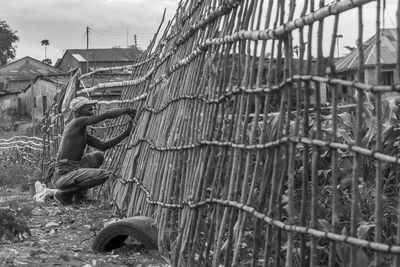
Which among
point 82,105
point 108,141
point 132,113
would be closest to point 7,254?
point 132,113

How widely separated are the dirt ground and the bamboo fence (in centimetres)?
40

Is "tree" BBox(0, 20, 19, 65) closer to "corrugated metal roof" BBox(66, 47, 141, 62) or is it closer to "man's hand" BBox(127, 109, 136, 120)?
"corrugated metal roof" BBox(66, 47, 141, 62)

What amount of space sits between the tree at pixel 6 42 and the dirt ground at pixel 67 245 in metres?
73.6

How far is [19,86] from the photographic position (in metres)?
60.9

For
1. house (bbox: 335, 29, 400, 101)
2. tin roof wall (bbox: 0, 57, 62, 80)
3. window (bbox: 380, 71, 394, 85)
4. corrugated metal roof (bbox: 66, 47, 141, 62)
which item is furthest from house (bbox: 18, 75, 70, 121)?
window (bbox: 380, 71, 394, 85)

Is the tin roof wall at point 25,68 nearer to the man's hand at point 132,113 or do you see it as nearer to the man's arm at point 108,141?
the man's arm at point 108,141

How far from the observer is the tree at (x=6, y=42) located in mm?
79375

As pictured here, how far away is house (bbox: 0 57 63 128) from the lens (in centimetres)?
5156

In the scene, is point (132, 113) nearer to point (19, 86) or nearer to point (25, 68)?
point (19, 86)

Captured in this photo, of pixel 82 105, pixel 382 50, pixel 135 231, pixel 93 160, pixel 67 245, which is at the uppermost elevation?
pixel 382 50

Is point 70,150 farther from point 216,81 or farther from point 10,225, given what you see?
point 216,81

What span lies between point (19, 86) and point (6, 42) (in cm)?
2128

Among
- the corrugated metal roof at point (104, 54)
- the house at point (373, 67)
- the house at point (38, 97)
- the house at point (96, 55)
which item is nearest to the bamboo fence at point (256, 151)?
the house at point (373, 67)

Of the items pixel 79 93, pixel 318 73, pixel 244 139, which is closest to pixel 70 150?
pixel 79 93
